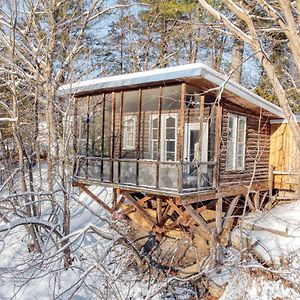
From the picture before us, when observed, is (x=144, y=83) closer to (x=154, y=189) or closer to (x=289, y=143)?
(x=154, y=189)

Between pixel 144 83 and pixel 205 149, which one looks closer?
pixel 144 83

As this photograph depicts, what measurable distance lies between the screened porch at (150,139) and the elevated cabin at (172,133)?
0.02 metres

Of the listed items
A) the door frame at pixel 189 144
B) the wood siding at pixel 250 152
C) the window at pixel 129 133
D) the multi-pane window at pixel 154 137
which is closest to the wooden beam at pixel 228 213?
the wood siding at pixel 250 152

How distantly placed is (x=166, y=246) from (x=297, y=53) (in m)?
7.01

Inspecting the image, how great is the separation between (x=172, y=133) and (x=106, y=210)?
159 inches

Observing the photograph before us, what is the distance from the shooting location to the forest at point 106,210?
Result: 566 centimetres

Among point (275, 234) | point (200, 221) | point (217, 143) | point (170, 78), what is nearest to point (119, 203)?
point (200, 221)

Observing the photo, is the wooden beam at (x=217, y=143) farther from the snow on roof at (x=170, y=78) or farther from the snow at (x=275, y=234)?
the snow at (x=275, y=234)

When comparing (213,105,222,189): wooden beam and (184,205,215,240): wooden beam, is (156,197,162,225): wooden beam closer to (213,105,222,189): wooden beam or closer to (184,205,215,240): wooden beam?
(184,205,215,240): wooden beam

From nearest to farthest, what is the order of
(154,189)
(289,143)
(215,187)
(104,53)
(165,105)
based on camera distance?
(154,189) < (215,187) < (165,105) < (289,143) < (104,53)

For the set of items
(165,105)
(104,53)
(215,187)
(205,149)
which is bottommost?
(215,187)

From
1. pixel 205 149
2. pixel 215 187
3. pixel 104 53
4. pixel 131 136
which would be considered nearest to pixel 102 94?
pixel 131 136

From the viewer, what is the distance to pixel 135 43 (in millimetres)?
A: 19234

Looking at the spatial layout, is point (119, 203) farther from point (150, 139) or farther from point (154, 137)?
point (154, 137)
